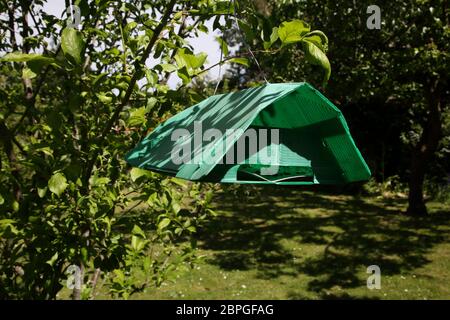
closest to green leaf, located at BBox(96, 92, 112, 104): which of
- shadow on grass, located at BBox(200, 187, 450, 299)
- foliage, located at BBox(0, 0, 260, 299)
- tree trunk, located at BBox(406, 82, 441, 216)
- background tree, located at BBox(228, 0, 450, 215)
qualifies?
foliage, located at BBox(0, 0, 260, 299)

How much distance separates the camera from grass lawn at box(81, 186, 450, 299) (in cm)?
640

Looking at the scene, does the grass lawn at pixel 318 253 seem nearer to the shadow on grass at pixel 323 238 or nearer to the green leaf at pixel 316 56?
the shadow on grass at pixel 323 238

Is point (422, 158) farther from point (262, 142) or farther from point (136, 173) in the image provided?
point (136, 173)

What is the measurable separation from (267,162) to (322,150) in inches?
14.3

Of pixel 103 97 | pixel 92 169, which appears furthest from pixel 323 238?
pixel 103 97

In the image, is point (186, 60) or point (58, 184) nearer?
point (186, 60)

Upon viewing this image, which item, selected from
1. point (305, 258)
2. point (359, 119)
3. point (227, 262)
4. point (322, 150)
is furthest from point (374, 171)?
point (322, 150)

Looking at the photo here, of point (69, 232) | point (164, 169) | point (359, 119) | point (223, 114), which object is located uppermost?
point (359, 119)

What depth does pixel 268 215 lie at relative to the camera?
37.8 feet

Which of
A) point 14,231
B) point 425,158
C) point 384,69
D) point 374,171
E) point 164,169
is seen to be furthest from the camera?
point 374,171

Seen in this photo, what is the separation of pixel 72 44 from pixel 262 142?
0.89m

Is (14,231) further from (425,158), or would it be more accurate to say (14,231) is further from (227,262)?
(425,158)

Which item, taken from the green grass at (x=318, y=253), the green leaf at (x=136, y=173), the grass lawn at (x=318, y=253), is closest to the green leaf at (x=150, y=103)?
the green leaf at (x=136, y=173)

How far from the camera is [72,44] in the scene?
149cm
